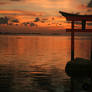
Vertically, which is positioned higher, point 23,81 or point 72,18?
point 72,18

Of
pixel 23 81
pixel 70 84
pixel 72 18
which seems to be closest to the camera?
pixel 70 84

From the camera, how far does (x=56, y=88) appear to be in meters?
13.0

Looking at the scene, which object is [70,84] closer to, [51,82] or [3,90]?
[51,82]

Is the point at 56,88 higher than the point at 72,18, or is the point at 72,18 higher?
the point at 72,18

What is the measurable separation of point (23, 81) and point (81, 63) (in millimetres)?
4736

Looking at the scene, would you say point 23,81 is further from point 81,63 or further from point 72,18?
point 72,18

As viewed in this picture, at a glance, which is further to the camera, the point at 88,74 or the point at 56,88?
the point at 88,74

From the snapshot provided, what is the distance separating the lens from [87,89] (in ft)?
42.2

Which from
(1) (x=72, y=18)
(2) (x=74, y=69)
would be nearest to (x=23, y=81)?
(2) (x=74, y=69)

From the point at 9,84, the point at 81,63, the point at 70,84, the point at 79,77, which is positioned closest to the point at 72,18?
the point at 81,63

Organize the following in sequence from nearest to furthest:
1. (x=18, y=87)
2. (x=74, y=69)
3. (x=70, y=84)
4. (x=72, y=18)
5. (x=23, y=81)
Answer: (x=18, y=87) < (x=70, y=84) < (x=23, y=81) < (x=74, y=69) < (x=72, y=18)

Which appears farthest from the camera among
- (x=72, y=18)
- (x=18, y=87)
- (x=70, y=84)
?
(x=72, y=18)

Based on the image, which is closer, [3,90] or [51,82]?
[3,90]

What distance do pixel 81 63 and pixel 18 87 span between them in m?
5.71
